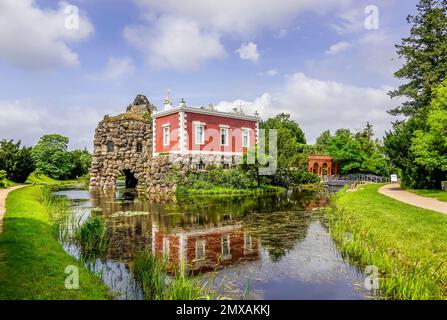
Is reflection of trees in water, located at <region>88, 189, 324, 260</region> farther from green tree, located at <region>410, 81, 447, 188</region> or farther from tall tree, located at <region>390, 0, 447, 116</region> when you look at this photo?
tall tree, located at <region>390, 0, 447, 116</region>

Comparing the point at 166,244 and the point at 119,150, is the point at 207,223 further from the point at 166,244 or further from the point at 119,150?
the point at 119,150

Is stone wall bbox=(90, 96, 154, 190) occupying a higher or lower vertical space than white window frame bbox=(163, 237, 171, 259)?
higher

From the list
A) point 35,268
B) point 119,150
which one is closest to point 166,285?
point 35,268

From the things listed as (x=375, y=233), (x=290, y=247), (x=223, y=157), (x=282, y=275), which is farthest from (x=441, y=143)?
(x=223, y=157)

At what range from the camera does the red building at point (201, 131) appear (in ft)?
91.6

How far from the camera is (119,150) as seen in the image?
32344 mm

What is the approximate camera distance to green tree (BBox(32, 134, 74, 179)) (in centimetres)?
4212

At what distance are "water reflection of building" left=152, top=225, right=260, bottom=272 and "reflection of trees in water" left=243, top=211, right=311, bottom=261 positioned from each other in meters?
0.41

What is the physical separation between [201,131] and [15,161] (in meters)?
15.8

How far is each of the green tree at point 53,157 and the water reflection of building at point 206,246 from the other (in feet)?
116

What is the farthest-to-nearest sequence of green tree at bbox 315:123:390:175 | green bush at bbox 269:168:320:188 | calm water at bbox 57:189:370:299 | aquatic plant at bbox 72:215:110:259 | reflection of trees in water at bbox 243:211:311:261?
1. green tree at bbox 315:123:390:175
2. green bush at bbox 269:168:320:188
3. reflection of trees in water at bbox 243:211:311:261
4. aquatic plant at bbox 72:215:110:259
5. calm water at bbox 57:189:370:299

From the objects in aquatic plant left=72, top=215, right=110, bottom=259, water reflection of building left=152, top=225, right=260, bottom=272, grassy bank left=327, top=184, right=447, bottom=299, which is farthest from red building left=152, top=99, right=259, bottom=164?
aquatic plant left=72, top=215, right=110, bottom=259

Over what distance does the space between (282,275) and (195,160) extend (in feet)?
69.9

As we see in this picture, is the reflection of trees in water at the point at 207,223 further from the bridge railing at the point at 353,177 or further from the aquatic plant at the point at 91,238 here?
the bridge railing at the point at 353,177
